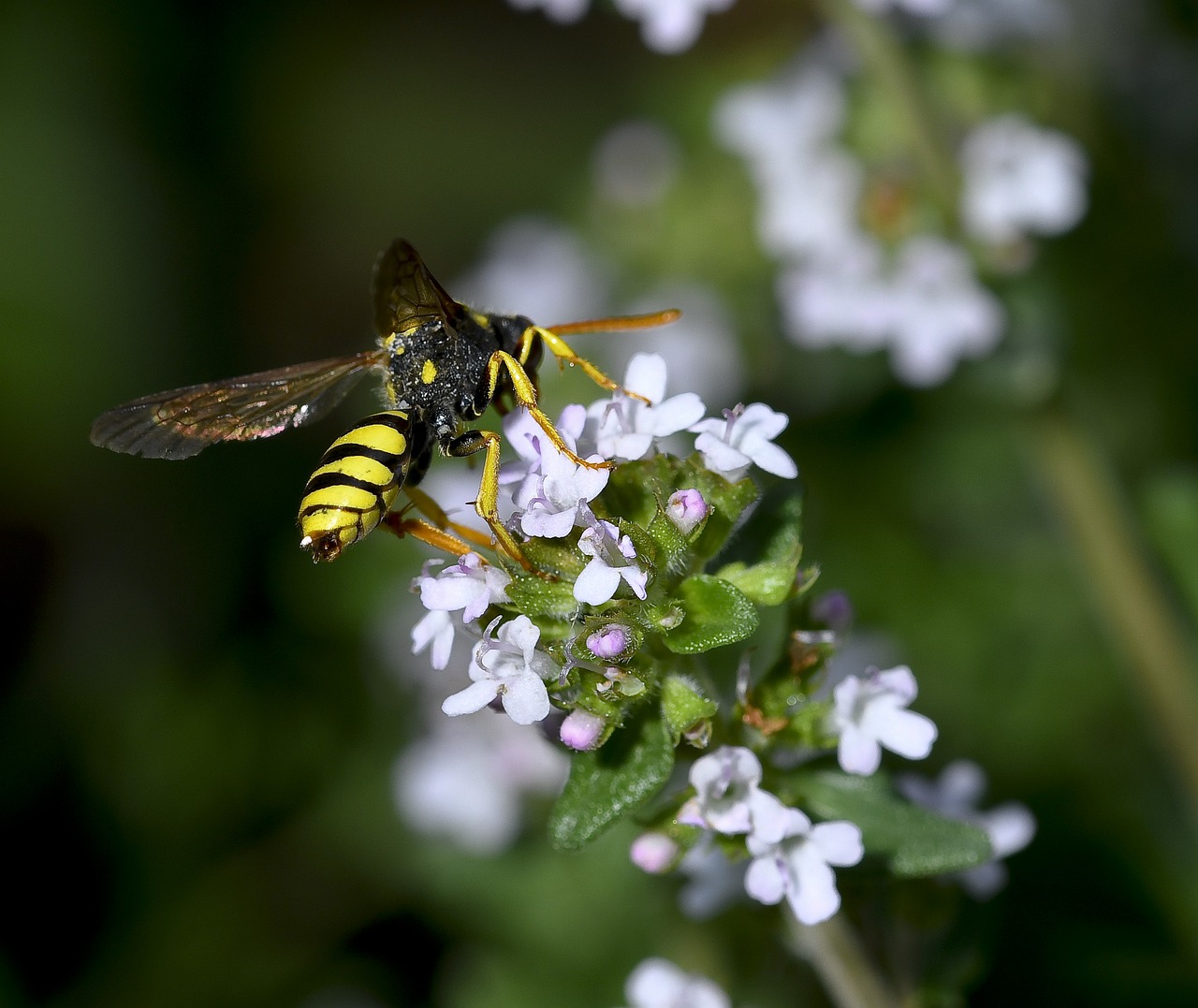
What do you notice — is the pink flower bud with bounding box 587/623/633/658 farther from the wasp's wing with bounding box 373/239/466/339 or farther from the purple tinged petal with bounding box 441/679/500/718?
the wasp's wing with bounding box 373/239/466/339

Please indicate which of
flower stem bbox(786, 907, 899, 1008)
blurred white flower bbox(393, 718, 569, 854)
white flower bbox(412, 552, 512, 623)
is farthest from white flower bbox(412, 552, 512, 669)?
blurred white flower bbox(393, 718, 569, 854)

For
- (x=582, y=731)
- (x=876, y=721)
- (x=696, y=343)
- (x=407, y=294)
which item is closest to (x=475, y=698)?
(x=582, y=731)

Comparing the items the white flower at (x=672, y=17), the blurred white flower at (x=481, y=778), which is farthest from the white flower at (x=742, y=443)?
the blurred white flower at (x=481, y=778)

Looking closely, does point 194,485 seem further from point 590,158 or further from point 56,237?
point 590,158

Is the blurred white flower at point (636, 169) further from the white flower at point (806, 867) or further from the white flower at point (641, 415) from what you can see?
the white flower at point (806, 867)

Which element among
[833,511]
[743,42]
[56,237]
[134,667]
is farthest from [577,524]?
[743,42]

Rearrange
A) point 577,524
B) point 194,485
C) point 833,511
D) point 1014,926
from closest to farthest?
point 577,524
point 1014,926
point 833,511
point 194,485
